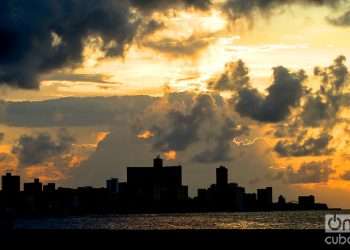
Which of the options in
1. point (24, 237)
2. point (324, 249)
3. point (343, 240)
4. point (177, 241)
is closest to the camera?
point (324, 249)

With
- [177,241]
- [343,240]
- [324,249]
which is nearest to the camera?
[324,249]

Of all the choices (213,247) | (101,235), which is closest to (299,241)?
(213,247)

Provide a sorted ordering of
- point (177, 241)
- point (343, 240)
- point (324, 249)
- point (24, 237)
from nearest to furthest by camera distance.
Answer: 1. point (324, 249)
2. point (343, 240)
3. point (177, 241)
4. point (24, 237)

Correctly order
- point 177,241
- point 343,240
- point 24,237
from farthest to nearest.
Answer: point 24,237 → point 177,241 → point 343,240

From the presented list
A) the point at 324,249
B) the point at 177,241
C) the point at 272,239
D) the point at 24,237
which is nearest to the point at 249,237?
the point at 272,239

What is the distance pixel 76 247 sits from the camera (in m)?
64.2

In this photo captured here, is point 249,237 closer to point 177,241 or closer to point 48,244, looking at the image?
point 177,241

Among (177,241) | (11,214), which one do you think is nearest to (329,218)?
(177,241)

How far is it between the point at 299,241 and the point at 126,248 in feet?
46.5

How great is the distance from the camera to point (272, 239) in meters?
70.6

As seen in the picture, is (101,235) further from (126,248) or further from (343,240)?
(343,240)

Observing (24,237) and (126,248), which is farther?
(24,237)

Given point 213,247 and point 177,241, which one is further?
point 177,241

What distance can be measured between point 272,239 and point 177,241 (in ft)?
26.8
